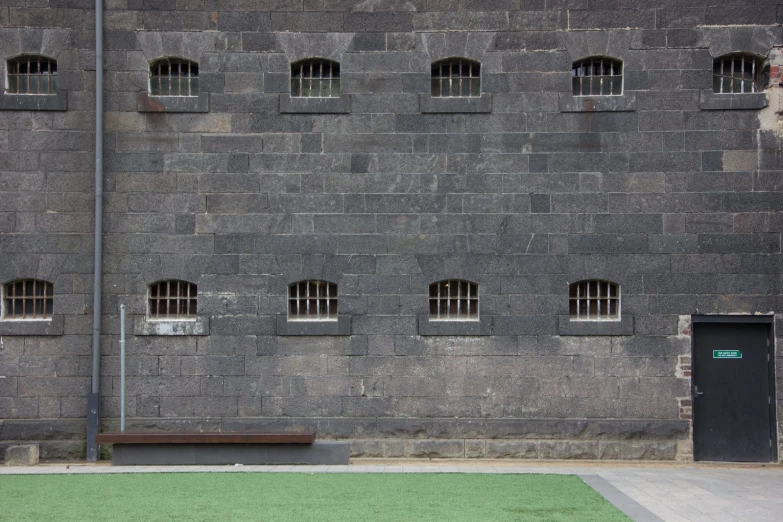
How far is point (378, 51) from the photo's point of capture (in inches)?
569

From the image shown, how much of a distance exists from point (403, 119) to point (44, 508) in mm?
7643

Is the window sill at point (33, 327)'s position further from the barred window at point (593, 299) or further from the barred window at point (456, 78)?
the barred window at point (593, 299)

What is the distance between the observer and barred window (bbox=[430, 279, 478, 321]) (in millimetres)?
14422

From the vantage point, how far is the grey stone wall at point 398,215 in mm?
14234

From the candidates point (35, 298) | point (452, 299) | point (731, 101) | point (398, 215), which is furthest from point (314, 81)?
point (731, 101)

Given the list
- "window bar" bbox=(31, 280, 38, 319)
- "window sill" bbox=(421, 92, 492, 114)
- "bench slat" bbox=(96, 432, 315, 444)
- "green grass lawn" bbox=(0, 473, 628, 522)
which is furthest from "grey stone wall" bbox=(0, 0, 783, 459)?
"green grass lawn" bbox=(0, 473, 628, 522)

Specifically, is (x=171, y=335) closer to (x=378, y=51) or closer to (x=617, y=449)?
(x=378, y=51)

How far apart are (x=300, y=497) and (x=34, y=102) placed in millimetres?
7678

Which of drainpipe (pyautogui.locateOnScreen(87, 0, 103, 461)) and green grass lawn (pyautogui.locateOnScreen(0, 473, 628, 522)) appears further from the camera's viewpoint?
drainpipe (pyautogui.locateOnScreen(87, 0, 103, 461))

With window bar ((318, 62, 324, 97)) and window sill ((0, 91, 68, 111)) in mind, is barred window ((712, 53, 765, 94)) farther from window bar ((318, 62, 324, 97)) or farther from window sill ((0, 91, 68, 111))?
window sill ((0, 91, 68, 111))

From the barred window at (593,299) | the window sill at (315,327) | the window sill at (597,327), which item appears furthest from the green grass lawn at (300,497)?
the barred window at (593,299)

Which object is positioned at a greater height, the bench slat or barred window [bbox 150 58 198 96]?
barred window [bbox 150 58 198 96]

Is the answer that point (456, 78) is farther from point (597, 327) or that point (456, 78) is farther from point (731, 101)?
point (597, 327)

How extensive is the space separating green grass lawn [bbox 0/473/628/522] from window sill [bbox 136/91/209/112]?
18.3 feet
